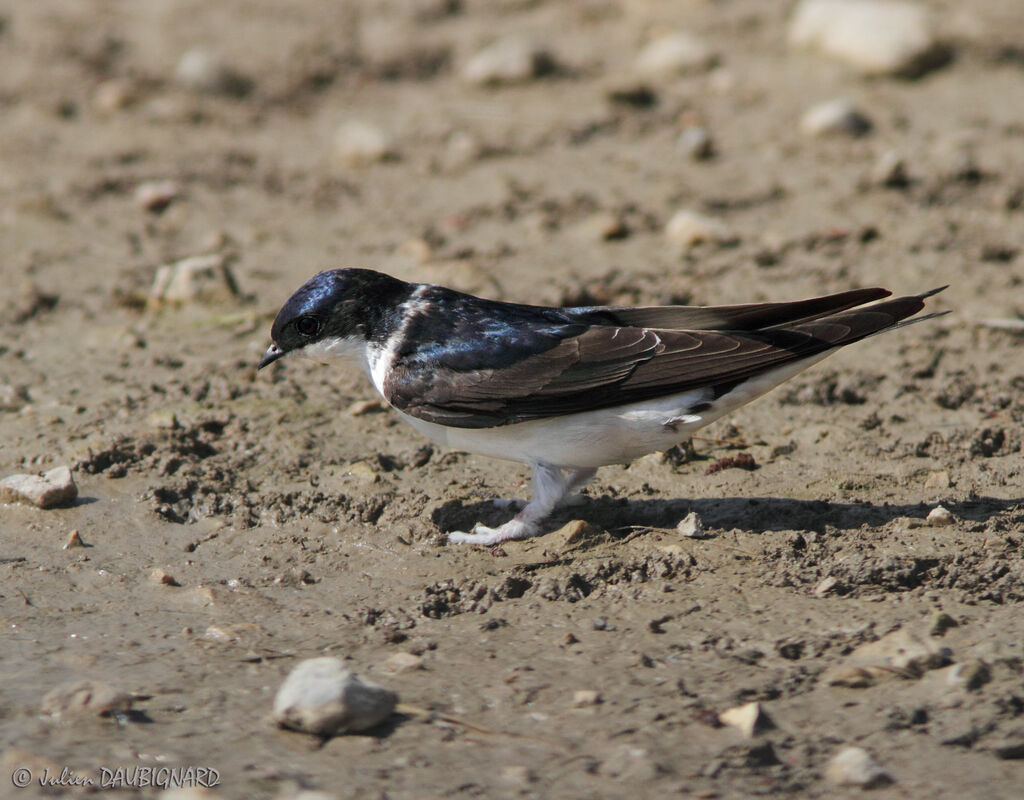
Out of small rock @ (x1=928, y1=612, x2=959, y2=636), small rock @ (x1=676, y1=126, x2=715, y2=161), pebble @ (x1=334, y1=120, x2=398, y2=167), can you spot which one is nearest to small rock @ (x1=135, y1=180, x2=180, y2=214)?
pebble @ (x1=334, y1=120, x2=398, y2=167)

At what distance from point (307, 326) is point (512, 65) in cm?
485

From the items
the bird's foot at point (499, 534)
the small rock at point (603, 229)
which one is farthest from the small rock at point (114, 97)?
the bird's foot at point (499, 534)

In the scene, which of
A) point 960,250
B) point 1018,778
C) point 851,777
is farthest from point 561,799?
point 960,250

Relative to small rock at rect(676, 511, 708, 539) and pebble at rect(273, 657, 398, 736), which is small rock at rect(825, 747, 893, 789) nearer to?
pebble at rect(273, 657, 398, 736)

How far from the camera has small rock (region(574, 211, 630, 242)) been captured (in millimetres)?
6945

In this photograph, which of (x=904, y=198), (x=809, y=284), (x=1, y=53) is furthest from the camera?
(x=1, y=53)

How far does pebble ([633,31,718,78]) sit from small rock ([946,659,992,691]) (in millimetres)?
6318

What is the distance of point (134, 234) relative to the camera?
738cm

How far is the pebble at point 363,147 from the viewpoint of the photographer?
26.7 ft

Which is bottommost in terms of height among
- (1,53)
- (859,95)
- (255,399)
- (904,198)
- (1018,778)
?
(1018,778)

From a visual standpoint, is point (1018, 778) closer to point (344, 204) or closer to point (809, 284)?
point (809, 284)

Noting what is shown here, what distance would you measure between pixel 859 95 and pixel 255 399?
197 inches

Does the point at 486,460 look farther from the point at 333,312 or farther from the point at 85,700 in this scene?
the point at 85,700

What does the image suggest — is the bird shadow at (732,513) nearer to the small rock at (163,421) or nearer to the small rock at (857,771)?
the small rock at (163,421)
